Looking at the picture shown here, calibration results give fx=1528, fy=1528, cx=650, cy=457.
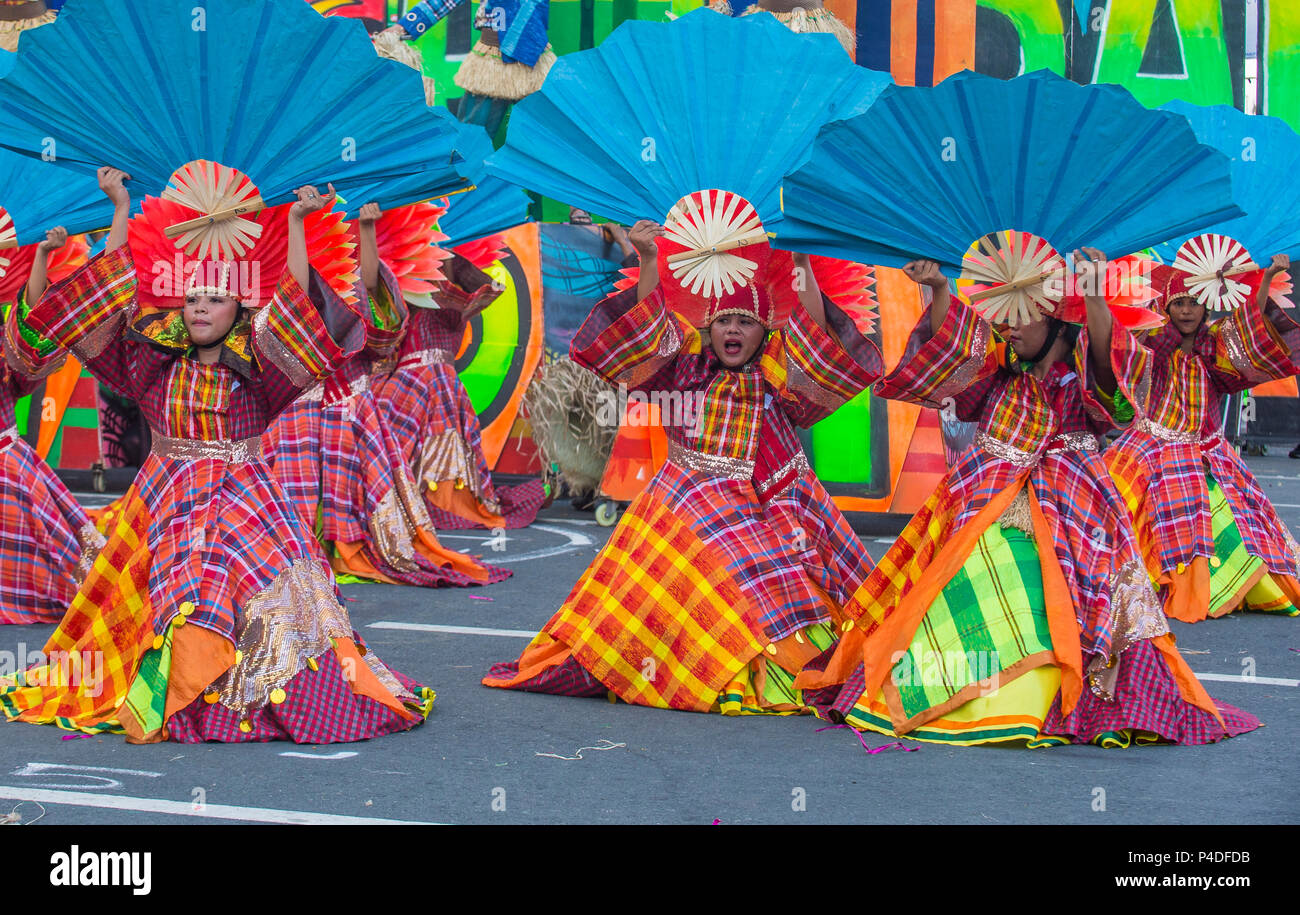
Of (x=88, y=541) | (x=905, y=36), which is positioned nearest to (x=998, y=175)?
(x=88, y=541)

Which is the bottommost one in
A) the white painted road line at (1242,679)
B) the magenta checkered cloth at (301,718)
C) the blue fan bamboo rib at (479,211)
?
the white painted road line at (1242,679)

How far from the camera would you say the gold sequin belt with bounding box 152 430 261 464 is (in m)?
4.90

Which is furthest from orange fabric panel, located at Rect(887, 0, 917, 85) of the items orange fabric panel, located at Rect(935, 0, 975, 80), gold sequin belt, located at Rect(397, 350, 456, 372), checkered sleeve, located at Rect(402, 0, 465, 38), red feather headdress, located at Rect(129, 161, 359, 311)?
red feather headdress, located at Rect(129, 161, 359, 311)

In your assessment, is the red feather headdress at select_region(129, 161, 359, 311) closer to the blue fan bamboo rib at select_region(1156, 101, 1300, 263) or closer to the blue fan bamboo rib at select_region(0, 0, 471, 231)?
the blue fan bamboo rib at select_region(0, 0, 471, 231)

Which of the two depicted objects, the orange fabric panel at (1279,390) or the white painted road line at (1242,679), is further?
the orange fabric panel at (1279,390)

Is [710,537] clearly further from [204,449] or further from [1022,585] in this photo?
[204,449]

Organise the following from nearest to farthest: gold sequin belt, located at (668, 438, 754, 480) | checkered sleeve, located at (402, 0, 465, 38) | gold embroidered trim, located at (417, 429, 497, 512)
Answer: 1. gold sequin belt, located at (668, 438, 754, 480)
2. gold embroidered trim, located at (417, 429, 497, 512)
3. checkered sleeve, located at (402, 0, 465, 38)

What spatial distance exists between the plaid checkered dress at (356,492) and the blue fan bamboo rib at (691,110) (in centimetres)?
268

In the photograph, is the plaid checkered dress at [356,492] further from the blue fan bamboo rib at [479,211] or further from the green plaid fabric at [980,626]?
the green plaid fabric at [980,626]

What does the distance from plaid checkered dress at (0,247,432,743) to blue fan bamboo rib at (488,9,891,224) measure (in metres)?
1.01

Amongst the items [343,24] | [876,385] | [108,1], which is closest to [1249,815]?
[876,385]

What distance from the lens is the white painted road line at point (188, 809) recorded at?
390 cm

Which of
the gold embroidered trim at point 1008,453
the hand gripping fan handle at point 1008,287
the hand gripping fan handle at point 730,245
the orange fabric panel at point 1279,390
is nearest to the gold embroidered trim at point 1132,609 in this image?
the gold embroidered trim at point 1008,453

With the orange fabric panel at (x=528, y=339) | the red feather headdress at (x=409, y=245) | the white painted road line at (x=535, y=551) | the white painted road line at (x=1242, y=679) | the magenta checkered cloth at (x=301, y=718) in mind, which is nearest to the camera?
the magenta checkered cloth at (x=301, y=718)
